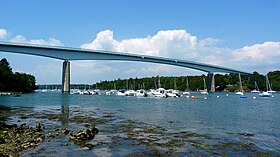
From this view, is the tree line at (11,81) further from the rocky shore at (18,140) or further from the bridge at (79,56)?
the rocky shore at (18,140)

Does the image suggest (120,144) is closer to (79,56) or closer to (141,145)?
(141,145)

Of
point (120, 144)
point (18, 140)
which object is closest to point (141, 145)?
point (120, 144)

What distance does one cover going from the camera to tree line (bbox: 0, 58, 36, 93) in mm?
96188

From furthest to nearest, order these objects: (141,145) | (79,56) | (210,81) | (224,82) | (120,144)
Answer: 1. (224,82)
2. (210,81)
3. (79,56)
4. (120,144)
5. (141,145)

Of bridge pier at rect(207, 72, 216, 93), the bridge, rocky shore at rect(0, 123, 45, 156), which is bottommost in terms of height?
rocky shore at rect(0, 123, 45, 156)

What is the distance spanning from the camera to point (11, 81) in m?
101

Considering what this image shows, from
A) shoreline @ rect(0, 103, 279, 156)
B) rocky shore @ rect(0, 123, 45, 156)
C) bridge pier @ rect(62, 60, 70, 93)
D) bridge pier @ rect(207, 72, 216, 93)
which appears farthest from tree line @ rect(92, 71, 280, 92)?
rocky shore @ rect(0, 123, 45, 156)

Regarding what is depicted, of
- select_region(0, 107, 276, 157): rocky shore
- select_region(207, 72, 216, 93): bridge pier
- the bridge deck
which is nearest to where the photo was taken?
select_region(0, 107, 276, 157): rocky shore

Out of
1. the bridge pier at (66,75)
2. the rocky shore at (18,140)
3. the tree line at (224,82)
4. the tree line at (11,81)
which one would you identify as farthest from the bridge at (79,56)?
the rocky shore at (18,140)

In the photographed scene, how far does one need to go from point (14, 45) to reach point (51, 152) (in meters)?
76.5

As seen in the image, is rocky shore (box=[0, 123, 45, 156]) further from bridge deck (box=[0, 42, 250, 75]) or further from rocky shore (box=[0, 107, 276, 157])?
bridge deck (box=[0, 42, 250, 75])

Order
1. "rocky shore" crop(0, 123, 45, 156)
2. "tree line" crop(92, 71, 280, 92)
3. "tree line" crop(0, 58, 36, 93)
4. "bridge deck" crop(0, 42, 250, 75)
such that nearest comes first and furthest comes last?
"rocky shore" crop(0, 123, 45, 156), "bridge deck" crop(0, 42, 250, 75), "tree line" crop(0, 58, 36, 93), "tree line" crop(92, 71, 280, 92)

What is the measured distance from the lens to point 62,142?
1609 cm

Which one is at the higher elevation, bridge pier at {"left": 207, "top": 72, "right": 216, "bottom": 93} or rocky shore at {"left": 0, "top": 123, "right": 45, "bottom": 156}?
bridge pier at {"left": 207, "top": 72, "right": 216, "bottom": 93}
